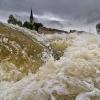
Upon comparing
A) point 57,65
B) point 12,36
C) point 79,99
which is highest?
point 12,36

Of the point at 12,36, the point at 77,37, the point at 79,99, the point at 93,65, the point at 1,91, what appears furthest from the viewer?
the point at 77,37

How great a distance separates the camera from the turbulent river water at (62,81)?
26.6ft

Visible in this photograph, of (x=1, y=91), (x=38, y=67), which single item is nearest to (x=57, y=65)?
(x=38, y=67)

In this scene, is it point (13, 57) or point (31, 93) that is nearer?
point (31, 93)

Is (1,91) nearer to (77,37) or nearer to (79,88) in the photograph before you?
(79,88)

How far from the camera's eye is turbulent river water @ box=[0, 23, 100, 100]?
26.6 ft

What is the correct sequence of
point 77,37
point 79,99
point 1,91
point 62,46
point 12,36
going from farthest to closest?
point 77,37 < point 62,46 < point 12,36 < point 1,91 < point 79,99

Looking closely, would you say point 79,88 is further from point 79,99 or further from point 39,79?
point 39,79

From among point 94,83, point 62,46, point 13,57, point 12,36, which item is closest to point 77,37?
point 62,46

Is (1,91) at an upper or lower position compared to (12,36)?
lower

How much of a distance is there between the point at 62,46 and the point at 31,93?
194 inches

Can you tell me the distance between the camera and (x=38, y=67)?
10141 millimetres

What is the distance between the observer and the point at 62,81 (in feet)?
28.4

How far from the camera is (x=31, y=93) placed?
8148mm
